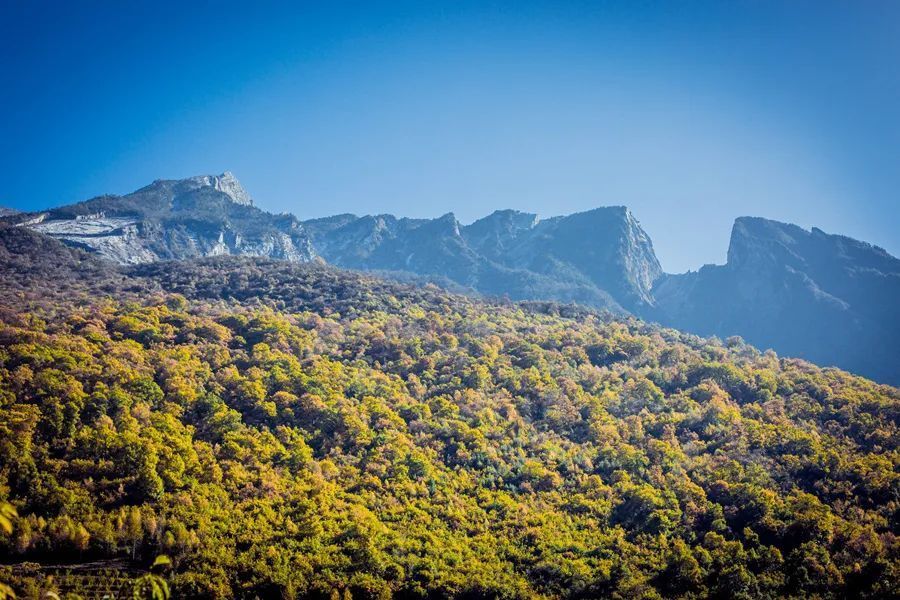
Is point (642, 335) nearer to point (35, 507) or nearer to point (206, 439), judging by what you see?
point (206, 439)

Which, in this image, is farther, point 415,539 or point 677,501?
point 677,501

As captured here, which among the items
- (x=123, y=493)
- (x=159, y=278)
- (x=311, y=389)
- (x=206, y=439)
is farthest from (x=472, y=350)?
(x=159, y=278)

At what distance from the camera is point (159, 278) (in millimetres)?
133250

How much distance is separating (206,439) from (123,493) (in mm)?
12927

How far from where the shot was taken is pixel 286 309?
117 metres

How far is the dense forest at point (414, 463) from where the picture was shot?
45.8 meters

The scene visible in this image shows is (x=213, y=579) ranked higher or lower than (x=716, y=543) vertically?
higher

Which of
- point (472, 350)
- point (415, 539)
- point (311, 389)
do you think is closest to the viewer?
point (415, 539)

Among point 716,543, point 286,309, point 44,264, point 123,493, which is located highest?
point 44,264

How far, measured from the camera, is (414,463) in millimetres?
63812

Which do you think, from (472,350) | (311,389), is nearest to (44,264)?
(311,389)

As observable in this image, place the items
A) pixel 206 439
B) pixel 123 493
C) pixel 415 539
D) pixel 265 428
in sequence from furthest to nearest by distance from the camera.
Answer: pixel 265 428
pixel 206 439
pixel 415 539
pixel 123 493

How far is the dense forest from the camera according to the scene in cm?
4584

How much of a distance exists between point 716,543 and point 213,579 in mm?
44011
